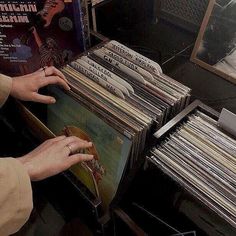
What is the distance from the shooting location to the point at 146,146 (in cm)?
76

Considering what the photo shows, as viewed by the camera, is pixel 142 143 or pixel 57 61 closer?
pixel 142 143

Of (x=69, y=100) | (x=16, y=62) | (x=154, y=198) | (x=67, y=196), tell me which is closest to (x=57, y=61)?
(x=16, y=62)

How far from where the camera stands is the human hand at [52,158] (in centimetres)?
68

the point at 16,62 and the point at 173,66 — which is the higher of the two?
the point at 16,62

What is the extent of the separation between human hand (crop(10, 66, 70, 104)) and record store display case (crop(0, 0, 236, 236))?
0.05m

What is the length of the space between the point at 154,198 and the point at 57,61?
0.57 meters

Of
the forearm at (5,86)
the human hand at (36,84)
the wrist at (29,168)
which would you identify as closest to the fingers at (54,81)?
the human hand at (36,84)

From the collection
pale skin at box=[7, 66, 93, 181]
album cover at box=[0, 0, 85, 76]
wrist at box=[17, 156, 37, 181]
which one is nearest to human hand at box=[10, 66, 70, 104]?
pale skin at box=[7, 66, 93, 181]

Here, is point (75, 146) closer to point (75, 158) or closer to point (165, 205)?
point (75, 158)

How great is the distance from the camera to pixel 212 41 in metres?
1.10

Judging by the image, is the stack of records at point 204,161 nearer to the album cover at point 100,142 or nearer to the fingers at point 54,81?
the album cover at point 100,142

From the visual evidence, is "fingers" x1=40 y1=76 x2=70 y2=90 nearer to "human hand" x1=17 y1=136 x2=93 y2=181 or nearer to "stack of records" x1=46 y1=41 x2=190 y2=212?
"stack of records" x1=46 y1=41 x2=190 y2=212

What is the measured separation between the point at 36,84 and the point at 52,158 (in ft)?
0.88

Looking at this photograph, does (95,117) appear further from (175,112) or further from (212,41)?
(212,41)
